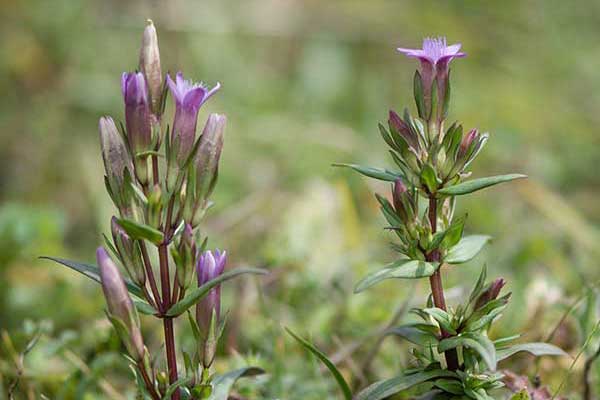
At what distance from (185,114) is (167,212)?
146 millimetres

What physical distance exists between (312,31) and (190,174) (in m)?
3.55

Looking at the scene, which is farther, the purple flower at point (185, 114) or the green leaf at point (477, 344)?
the purple flower at point (185, 114)

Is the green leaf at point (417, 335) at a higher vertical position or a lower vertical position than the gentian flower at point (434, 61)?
lower

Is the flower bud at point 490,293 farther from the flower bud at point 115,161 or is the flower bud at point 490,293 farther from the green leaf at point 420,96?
the flower bud at point 115,161

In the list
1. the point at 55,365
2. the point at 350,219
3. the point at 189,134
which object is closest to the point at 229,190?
the point at 350,219

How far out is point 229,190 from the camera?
319cm

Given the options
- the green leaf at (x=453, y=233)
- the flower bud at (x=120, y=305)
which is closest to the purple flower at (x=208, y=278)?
the flower bud at (x=120, y=305)

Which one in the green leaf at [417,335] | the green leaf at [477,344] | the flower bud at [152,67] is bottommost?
the green leaf at [417,335]

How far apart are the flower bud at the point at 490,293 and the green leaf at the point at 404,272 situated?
0.09 metres

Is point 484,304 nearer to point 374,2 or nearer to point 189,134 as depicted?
point 189,134

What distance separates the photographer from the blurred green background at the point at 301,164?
1.82 meters

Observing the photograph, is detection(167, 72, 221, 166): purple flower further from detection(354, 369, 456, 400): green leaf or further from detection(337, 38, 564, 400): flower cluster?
detection(354, 369, 456, 400): green leaf

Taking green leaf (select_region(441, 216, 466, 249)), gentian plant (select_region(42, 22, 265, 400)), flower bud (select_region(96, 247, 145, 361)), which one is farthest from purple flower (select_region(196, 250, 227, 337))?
green leaf (select_region(441, 216, 466, 249))

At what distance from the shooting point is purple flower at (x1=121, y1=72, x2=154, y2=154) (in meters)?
1.15
